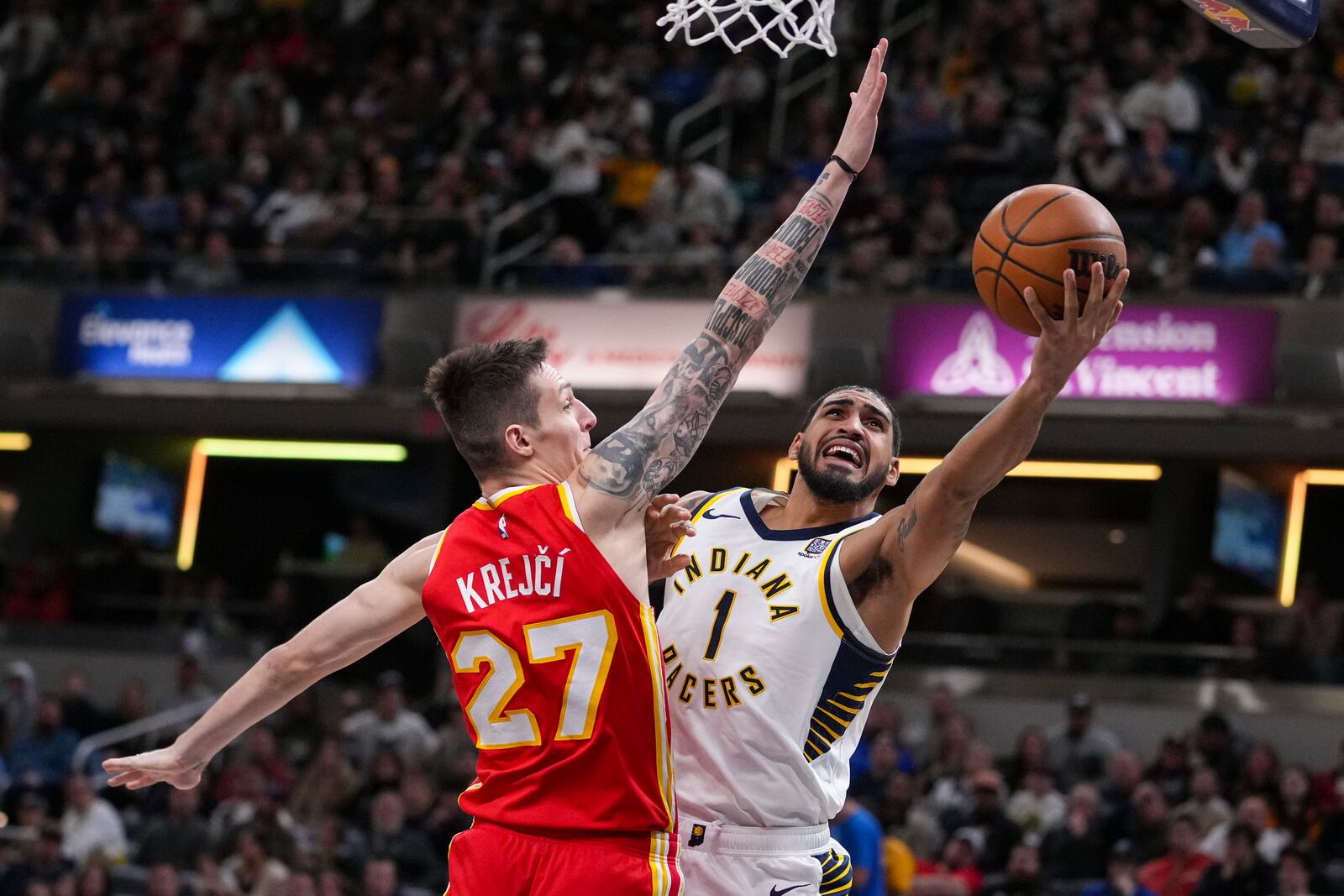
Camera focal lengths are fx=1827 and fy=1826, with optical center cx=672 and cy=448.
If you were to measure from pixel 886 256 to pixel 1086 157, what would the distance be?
1922mm

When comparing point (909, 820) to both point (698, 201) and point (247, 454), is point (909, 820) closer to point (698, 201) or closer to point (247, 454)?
point (698, 201)

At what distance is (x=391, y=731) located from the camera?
15.0m

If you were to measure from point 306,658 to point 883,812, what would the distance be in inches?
335

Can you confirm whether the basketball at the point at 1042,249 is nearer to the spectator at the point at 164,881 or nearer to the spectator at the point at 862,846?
the spectator at the point at 862,846

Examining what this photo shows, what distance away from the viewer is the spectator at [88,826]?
1377 cm

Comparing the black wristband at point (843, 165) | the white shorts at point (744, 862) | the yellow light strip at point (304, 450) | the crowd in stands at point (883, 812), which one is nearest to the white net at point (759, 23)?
the black wristband at point (843, 165)

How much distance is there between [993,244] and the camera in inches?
187

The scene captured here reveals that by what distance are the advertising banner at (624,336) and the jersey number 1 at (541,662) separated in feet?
39.3

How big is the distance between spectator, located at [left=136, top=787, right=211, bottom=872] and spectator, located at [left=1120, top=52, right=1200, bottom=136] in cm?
1003

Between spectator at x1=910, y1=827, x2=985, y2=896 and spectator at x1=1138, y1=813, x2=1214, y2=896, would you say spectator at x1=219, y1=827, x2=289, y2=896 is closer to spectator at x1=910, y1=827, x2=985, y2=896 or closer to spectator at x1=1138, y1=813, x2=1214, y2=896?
spectator at x1=910, y1=827, x2=985, y2=896

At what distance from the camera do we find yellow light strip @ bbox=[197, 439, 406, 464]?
2195 centimetres

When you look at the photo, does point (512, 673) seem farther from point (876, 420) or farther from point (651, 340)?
point (651, 340)

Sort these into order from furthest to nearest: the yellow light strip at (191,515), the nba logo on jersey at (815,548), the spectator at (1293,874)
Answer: the yellow light strip at (191,515)
the spectator at (1293,874)
the nba logo on jersey at (815,548)

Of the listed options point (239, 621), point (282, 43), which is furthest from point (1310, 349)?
point (282, 43)
